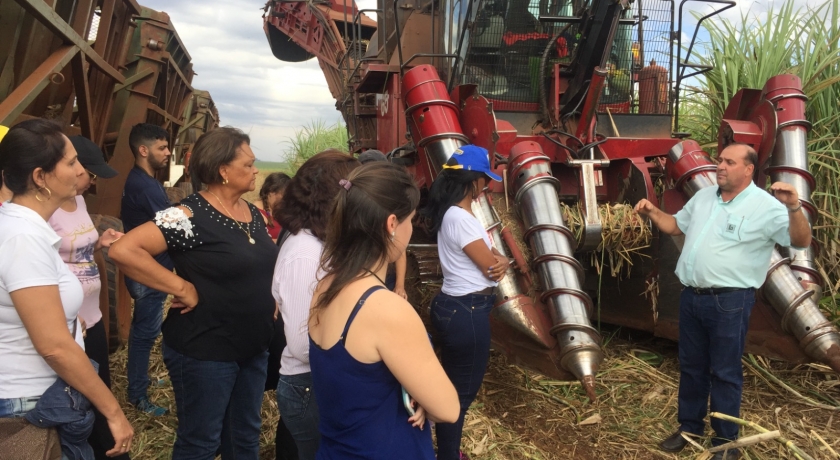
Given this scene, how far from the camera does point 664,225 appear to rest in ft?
12.4

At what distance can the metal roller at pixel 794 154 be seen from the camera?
4.00 m

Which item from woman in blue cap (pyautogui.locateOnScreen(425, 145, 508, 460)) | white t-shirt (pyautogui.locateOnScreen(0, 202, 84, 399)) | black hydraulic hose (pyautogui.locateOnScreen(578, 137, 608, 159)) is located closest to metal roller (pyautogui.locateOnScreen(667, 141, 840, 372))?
black hydraulic hose (pyautogui.locateOnScreen(578, 137, 608, 159))

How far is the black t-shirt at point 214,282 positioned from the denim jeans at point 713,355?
2.42 metres

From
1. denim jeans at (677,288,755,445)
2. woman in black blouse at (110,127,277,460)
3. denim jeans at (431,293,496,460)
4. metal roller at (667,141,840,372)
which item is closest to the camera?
woman in black blouse at (110,127,277,460)

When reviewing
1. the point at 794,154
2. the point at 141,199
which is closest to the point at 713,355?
the point at 794,154

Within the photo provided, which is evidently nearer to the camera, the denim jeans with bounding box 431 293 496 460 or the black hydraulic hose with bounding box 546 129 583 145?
the denim jeans with bounding box 431 293 496 460

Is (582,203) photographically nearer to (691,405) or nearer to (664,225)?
(664,225)

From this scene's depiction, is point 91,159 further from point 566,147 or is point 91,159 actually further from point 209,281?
point 566,147

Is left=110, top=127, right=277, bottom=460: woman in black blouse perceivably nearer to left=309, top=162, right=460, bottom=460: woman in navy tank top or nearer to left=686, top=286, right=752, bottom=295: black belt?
left=309, top=162, right=460, bottom=460: woman in navy tank top

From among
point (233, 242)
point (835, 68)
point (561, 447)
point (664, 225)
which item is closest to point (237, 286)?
point (233, 242)

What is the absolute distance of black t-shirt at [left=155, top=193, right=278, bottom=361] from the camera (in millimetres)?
2375

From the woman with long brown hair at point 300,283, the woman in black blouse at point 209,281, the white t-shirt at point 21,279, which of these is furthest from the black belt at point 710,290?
the white t-shirt at point 21,279

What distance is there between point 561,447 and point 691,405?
799 mm

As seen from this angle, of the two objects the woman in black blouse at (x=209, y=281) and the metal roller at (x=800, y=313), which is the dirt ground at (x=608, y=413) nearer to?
the metal roller at (x=800, y=313)
